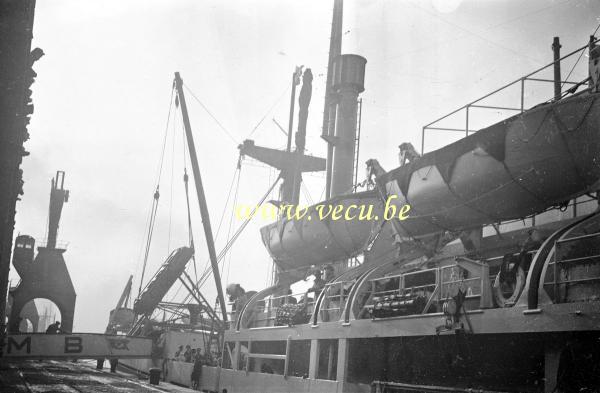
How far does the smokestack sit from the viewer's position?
2242cm

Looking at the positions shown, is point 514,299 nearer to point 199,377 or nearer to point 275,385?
point 275,385

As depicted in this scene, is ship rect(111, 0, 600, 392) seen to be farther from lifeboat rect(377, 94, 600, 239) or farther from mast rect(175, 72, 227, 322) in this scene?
mast rect(175, 72, 227, 322)

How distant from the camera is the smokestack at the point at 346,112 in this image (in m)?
22.4

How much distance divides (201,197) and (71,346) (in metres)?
8.92

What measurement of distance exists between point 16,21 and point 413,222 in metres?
10.2

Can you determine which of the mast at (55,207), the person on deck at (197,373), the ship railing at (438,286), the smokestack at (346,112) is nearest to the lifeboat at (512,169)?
the ship railing at (438,286)

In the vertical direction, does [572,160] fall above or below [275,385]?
above

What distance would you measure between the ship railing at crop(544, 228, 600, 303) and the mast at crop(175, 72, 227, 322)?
1793cm

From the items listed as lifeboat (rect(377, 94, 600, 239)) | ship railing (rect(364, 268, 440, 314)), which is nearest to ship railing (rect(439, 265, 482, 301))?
ship railing (rect(364, 268, 440, 314))

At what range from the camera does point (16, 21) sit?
6090mm

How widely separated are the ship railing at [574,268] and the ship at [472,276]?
2 centimetres

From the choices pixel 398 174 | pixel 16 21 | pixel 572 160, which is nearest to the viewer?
pixel 16 21

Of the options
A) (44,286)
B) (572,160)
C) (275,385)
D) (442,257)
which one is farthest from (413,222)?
(44,286)

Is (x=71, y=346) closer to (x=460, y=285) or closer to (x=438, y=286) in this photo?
(x=438, y=286)
